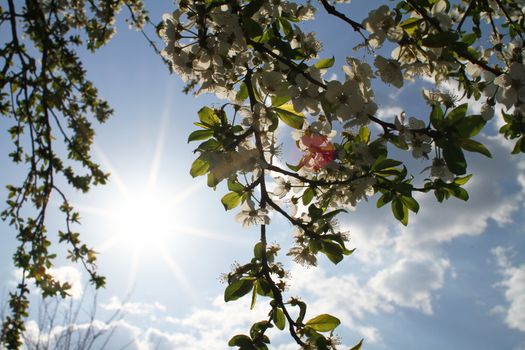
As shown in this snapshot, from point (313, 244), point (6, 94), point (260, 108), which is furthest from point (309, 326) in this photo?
point (6, 94)

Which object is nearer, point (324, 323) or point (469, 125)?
→ point (469, 125)

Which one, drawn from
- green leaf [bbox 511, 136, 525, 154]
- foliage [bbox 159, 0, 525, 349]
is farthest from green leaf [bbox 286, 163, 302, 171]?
green leaf [bbox 511, 136, 525, 154]

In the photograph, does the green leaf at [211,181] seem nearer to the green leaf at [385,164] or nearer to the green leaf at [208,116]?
the green leaf at [208,116]

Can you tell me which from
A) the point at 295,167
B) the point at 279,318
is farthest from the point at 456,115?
the point at 279,318

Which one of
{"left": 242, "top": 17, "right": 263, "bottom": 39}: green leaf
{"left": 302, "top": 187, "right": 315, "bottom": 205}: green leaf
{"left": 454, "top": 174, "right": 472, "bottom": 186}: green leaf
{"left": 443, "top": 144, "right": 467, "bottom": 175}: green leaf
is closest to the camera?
{"left": 443, "top": 144, "right": 467, "bottom": 175}: green leaf

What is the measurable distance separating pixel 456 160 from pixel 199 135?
102 cm

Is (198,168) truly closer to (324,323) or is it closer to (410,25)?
(324,323)

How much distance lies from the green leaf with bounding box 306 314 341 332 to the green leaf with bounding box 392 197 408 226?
1.86 feet

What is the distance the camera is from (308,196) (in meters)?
2.01

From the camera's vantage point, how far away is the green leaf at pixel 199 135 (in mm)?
1692

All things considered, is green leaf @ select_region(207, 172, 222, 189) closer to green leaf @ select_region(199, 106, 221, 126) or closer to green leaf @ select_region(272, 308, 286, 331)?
green leaf @ select_region(199, 106, 221, 126)

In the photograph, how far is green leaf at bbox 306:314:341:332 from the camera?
1.80 meters

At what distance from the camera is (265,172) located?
182 centimetres

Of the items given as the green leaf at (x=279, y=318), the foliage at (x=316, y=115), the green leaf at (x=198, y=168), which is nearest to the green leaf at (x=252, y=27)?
the foliage at (x=316, y=115)
